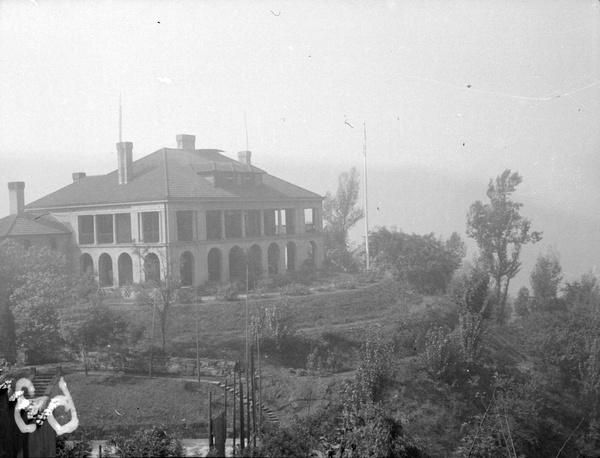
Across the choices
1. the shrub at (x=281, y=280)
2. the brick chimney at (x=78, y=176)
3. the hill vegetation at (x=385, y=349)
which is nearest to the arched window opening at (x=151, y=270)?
the hill vegetation at (x=385, y=349)

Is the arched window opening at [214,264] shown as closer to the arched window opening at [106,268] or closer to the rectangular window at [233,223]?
the rectangular window at [233,223]

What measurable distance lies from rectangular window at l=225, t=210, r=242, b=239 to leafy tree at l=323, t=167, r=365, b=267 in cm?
439

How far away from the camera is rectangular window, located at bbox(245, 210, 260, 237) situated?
77.2 feet

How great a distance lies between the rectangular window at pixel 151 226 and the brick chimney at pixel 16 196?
381 cm

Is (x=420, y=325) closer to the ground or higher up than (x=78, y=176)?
closer to the ground

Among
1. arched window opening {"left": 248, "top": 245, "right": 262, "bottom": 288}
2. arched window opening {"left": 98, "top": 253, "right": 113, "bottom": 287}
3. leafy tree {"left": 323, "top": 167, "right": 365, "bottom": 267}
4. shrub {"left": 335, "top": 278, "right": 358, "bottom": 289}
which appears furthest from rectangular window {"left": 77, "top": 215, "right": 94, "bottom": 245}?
leafy tree {"left": 323, "top": 167, "right": 365, "bottom": 267}

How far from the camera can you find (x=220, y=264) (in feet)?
72.7

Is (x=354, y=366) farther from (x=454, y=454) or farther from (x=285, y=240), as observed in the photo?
(x=285, y=240)

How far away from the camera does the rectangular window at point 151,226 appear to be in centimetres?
1948

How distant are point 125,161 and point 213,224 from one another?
4563mm

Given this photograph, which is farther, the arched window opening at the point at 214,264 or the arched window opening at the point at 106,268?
the arched window opening at the point at 214,264

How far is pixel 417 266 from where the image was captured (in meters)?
22.0

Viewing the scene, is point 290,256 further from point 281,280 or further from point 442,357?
point 442,357

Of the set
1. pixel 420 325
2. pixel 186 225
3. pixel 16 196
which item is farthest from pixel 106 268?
pixel 420 325
